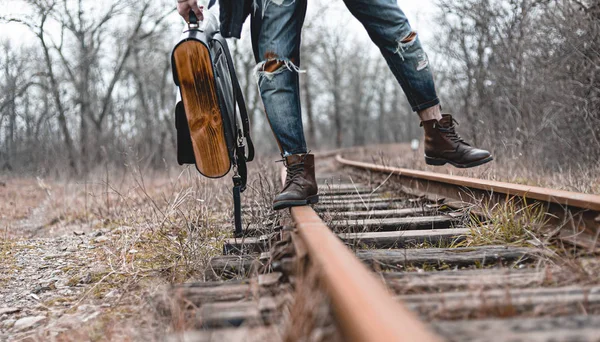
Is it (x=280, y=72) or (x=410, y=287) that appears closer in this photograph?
(x=410, y=287)

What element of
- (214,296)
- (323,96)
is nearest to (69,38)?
(214,296)

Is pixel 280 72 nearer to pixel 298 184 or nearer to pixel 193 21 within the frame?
pixel 193 21

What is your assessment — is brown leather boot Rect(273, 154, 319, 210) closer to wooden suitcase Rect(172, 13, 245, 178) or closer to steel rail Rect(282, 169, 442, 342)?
wooden suitcase Rect(172, 13, 245, 178)

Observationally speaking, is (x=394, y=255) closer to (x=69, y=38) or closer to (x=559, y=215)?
(x=559, y=215)

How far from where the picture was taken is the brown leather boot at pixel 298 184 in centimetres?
238

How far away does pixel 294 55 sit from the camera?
8.70ft

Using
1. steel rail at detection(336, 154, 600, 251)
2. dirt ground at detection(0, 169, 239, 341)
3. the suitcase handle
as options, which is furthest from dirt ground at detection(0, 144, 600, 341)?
the suitcase handle

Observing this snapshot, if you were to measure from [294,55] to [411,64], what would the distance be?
67cm

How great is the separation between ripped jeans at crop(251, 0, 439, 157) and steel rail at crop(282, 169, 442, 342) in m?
1.36

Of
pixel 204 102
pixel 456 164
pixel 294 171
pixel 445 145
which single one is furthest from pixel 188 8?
pixel 456 164

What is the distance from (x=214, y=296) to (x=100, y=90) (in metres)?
23.0

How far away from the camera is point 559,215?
77.0 inches

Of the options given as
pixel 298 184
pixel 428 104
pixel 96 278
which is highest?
pixel 428 104

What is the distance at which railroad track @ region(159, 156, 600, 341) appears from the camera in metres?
0.87
